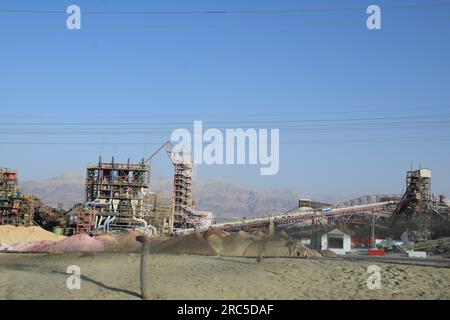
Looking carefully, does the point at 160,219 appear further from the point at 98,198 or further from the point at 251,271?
the point at 251,271

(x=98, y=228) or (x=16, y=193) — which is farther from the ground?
(x=16, y=193)

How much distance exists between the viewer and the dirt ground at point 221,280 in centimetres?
1588

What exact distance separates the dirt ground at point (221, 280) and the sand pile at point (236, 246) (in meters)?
6.33

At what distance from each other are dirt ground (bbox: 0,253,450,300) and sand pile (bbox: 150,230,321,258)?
6.33 meters

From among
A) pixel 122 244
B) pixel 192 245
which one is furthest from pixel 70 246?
pixel 192 245

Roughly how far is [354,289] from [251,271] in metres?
4.75

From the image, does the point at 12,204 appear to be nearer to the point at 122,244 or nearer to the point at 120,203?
the point at 120,203

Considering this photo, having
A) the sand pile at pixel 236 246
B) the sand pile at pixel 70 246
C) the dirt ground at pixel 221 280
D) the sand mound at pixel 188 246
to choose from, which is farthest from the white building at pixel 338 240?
the dirt ground at pixel 221 280

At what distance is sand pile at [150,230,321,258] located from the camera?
30830mm

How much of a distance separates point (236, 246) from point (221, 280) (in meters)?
13.9

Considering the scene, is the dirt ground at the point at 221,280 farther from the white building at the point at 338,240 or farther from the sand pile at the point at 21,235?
the sand pile at the point at 21,235

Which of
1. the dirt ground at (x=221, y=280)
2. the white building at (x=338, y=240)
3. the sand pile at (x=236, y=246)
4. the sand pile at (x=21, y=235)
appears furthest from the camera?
the sand pile at (x=21, y=235)

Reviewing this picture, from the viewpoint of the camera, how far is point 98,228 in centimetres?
7988
